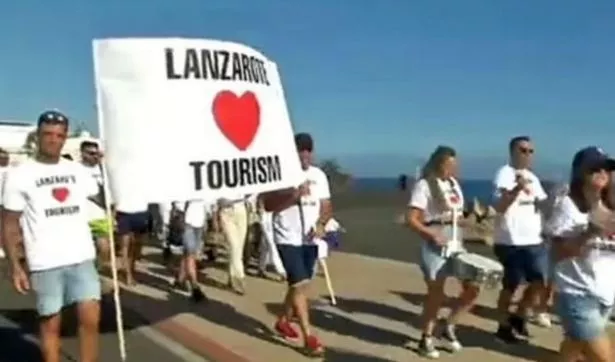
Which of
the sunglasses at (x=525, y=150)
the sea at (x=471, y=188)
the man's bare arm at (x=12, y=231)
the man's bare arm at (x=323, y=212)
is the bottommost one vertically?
the sea at (x=471, y=188)

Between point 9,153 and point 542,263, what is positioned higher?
point 9,153

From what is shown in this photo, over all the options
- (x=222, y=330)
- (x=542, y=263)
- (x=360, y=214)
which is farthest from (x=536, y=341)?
(x=360, y=214)

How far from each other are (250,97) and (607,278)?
3.92 meters

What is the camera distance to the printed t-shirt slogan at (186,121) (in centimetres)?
823

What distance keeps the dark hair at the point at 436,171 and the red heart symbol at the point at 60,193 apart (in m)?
2.96

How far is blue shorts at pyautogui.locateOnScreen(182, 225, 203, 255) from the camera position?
12.7 meters

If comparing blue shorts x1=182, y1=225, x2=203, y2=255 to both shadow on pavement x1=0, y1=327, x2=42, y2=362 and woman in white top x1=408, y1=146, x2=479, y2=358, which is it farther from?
woman in white top x1=408, y1=146, x2=479, y2=358

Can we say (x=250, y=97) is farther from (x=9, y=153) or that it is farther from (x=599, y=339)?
(x=9, y=153)

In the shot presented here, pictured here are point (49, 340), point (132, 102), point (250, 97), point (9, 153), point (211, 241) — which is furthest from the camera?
point (211, 241)

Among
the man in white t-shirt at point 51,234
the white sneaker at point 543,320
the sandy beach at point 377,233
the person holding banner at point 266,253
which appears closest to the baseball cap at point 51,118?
the man in white t-shirt at point 51,234

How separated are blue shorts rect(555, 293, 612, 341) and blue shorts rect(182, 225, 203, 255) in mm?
7237

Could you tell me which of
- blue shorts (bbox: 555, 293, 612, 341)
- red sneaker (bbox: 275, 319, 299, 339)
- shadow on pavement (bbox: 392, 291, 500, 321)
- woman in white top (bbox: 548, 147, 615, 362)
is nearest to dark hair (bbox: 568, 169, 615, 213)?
woman in white top (bbox: 548, 147, 615, 362)

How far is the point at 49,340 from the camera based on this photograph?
7.50 metres

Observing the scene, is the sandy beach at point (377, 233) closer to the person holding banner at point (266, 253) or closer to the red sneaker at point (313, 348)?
the person holding banner at point (266, 253)
